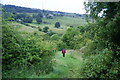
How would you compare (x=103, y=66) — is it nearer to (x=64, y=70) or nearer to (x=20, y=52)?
(x=64, y=70)

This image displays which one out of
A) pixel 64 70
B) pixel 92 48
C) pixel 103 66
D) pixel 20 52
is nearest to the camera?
pixel 103 66

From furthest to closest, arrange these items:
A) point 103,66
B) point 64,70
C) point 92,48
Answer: point 64,70, point 92,48, point 103,66

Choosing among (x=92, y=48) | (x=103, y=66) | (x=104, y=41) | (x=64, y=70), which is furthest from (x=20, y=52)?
(x=104, y=41)

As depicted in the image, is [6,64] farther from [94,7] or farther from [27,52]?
[94,7]

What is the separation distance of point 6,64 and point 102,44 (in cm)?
496

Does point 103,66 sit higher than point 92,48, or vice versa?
point 92,48

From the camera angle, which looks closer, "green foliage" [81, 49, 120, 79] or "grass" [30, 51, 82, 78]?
"green foliage" [81, 49, 120, 79]

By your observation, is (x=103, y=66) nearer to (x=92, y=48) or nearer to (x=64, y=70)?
(x=92, y=48)

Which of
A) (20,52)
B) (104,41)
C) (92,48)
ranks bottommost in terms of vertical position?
(20,52)

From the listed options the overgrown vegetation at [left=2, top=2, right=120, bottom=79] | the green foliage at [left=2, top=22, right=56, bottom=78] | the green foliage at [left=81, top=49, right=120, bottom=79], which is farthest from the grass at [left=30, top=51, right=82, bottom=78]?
the green foliage at [left=81, top=49, right=120, bottom=79]

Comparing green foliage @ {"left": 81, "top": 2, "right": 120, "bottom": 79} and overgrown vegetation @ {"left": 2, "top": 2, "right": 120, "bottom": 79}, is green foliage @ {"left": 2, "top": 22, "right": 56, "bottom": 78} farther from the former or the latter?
green foliage @ {"left": 81, "top": 2, "right": 120, "bottom": 79}

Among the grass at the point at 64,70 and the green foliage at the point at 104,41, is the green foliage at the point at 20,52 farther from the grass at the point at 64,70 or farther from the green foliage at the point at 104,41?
the green foliage at the point at 104,41

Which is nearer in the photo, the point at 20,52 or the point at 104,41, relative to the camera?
the point at 104,41

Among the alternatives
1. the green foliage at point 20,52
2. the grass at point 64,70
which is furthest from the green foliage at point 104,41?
the green foliage at point 20,52
